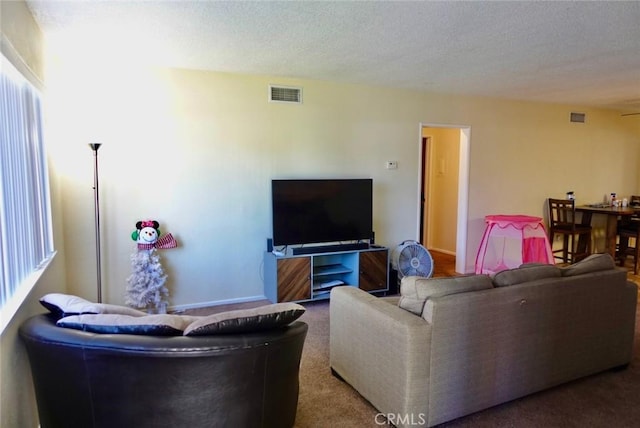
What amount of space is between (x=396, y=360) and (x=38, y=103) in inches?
121

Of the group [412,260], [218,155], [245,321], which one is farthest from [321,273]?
[245,321]

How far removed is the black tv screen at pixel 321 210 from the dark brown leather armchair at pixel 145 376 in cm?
269

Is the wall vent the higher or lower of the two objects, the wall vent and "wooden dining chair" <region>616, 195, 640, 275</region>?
the higher

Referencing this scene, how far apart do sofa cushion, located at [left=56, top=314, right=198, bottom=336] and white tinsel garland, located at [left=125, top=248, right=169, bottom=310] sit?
2.12 meters

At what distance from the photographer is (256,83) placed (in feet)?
15.1

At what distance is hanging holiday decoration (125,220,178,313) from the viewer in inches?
159

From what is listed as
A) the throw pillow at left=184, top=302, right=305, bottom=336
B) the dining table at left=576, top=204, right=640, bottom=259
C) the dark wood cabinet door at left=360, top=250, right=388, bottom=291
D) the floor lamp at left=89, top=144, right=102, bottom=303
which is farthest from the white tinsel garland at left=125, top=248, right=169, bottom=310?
the dining table at left=576, top=204, right=640, bottom=259

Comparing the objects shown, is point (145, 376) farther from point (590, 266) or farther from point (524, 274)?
point (590, 266)

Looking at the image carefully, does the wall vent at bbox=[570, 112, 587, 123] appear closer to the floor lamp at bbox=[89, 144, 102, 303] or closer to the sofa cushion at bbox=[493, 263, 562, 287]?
the sofa cushion at bbox=[493, 263, 562, 287]

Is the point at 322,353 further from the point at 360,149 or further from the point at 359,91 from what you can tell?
the point at 359,91

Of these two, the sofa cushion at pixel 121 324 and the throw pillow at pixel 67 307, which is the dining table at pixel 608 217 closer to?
the sofa cushion at pixel 121 324

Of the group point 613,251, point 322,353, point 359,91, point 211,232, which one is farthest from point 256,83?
point 613,251

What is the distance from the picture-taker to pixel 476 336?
2396 millimetres

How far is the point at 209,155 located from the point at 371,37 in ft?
6.84
